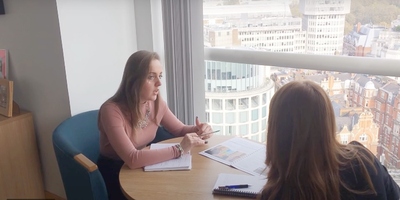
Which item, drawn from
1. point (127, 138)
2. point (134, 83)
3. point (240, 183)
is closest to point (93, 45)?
point (134, 83)

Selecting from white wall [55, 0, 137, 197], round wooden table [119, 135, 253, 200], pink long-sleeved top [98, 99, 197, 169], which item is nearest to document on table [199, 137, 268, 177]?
round wooden table [119, 135, 253, 200]

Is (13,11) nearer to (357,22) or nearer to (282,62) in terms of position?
(282,62)

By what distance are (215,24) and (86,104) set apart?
39.9 inches

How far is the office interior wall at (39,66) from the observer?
7.18ft

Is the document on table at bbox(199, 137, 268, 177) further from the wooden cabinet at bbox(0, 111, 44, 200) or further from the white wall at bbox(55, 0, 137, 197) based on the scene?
the wooden cabinet at bbox(0, 111, 44, 200)

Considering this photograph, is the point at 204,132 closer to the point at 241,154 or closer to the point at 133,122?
the point at 241,154

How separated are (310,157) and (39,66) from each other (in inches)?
73.7

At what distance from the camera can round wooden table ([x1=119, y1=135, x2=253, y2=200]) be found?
1.43 m

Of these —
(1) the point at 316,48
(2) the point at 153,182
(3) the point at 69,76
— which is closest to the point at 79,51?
(3) the point at 69,76

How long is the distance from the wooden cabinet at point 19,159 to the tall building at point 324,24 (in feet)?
6.24

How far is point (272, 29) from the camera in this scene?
89.3 inches

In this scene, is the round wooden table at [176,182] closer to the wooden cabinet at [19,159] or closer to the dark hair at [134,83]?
the dark hair at [134,83]

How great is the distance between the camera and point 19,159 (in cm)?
241

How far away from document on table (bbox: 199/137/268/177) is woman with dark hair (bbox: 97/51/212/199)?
0.11 m
